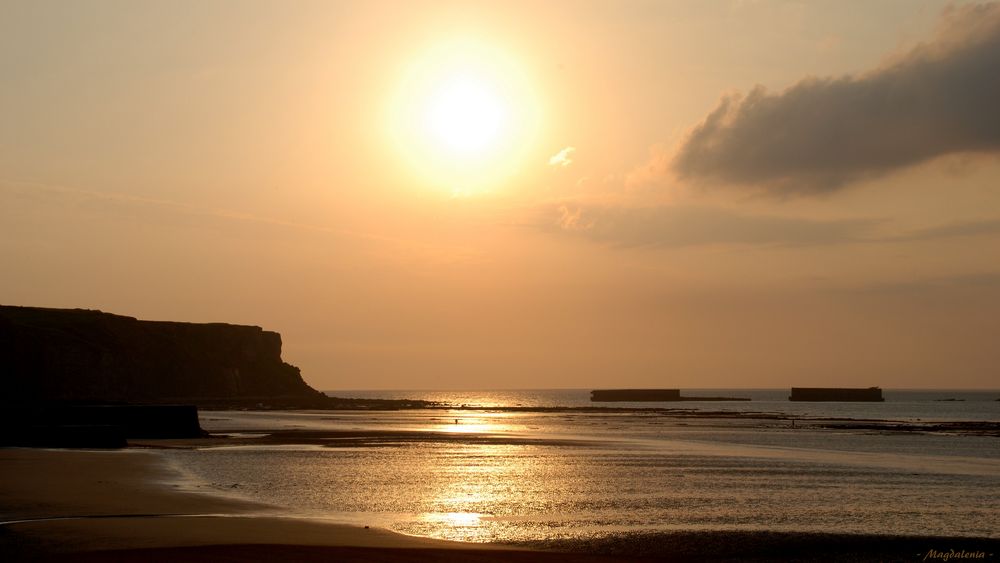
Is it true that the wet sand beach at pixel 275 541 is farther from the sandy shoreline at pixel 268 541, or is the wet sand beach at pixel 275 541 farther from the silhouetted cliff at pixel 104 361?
the silhouetted cliff at pixel 104 361

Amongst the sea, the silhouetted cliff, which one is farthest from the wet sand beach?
the silhouetted cliff

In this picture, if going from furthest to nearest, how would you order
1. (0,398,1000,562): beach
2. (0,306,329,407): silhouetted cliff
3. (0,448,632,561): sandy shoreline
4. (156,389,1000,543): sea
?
(0,306,329,407): silhouetted cliff
(156,389,1000,543): sea
(0,398,1000,562): beach
(0,448,632,561): sandy shoreline

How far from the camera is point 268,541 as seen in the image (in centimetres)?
2266

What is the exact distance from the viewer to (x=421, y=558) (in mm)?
20875

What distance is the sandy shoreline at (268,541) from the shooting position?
67.9ft

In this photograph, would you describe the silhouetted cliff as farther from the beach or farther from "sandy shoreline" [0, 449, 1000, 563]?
"sandy shoreline" [0, 449, 1000, 563]

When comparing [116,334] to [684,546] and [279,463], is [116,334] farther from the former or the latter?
[684,546]

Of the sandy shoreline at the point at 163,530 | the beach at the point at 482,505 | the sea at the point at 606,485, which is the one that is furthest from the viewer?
the sea at the point at 606,485

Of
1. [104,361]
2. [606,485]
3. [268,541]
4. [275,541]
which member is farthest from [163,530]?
[104,361]

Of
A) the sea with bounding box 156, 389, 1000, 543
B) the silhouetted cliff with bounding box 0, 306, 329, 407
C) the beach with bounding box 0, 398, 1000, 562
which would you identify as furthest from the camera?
the silhouetted cliff with bounding box 0, 306, 329, 407

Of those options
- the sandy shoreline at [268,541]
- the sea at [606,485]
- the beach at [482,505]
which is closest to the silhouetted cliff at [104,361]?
the sea at [606,485]

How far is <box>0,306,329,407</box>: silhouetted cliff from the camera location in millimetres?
120188

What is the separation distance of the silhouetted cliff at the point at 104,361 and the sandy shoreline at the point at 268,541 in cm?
8553

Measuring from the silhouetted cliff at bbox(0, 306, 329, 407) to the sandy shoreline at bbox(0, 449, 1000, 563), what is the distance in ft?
281
